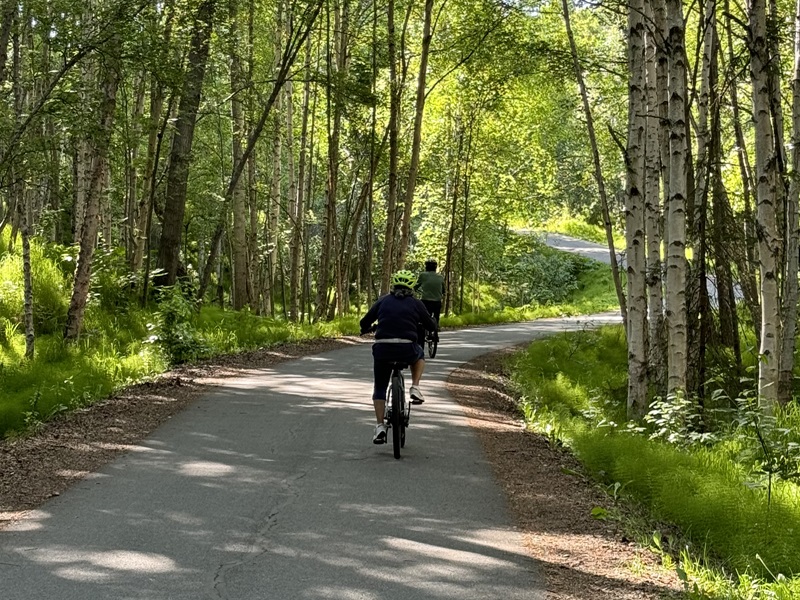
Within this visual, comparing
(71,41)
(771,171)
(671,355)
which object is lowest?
(671,355)

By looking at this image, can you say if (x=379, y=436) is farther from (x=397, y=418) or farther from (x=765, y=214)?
(x=765, y=214)

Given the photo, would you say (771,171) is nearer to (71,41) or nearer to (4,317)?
(71,41)

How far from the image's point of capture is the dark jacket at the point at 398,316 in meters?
9.24

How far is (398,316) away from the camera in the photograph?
364 inches

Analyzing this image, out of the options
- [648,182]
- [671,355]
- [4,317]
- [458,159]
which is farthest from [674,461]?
[458,159]

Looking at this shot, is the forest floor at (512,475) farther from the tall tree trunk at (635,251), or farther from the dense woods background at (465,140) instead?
the dense woods background at (465,140)

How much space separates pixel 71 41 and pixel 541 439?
850 centimetres

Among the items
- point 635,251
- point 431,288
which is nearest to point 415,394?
point 635,251

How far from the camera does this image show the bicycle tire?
886 cm

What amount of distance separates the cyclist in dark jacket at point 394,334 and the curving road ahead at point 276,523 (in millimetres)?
644

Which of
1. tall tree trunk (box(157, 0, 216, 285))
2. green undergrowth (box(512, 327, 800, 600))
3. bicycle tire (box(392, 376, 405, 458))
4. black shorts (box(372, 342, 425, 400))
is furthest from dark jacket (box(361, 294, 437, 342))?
tall tree trunk (box(157, 0, 216, 285))

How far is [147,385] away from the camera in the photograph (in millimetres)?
13156

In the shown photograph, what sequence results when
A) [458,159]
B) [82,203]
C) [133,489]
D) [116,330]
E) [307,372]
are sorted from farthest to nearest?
[458,159] → [82,203] → [116,330] → [307,372] → [133,489]

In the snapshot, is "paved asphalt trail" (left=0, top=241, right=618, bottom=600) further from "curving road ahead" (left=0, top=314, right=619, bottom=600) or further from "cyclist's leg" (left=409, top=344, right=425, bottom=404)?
"cyclist's leg" (left=409, top=344, right=425, bottom=404)
